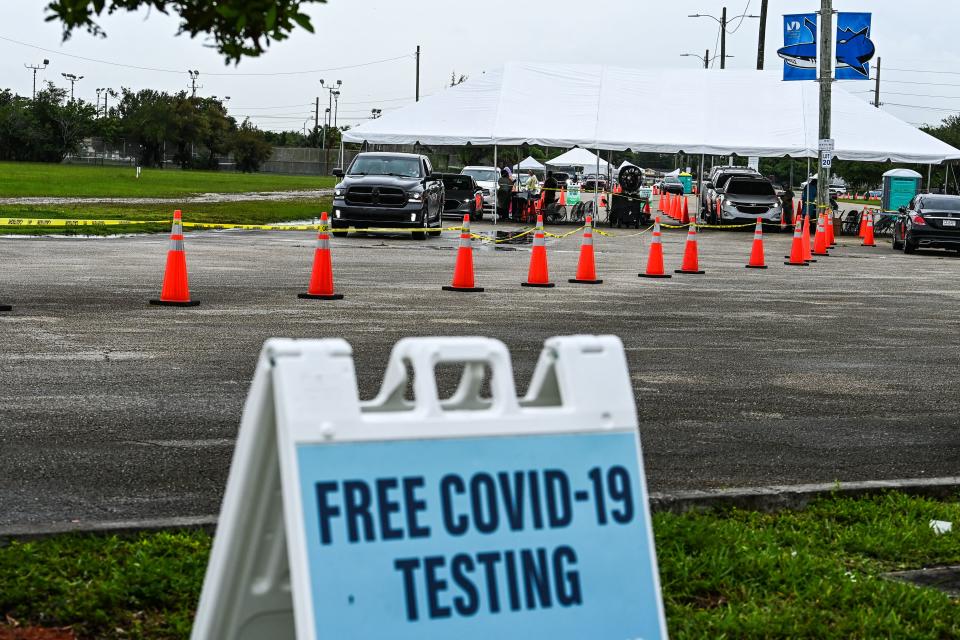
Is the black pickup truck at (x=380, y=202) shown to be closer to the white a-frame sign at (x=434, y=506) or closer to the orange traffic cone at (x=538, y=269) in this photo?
the orange traffic cone at (x=538, y=269)

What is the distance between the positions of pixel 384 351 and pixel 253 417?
27.7ft

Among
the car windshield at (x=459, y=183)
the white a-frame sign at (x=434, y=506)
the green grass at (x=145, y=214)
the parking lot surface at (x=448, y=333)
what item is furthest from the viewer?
the car windshield at (x=459, y=183)

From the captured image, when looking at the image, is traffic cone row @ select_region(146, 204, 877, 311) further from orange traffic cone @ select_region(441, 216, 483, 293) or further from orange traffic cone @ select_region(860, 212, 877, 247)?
orange traffic cone @ select_region(860, 212, 877, 247)

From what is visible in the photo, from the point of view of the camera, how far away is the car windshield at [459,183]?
4403 centimetres

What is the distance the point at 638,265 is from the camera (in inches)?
977

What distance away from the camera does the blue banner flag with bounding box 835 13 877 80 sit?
3897cm

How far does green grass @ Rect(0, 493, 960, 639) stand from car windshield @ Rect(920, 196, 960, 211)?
28.9 m

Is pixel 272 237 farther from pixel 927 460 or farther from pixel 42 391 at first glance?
pixel 927 460

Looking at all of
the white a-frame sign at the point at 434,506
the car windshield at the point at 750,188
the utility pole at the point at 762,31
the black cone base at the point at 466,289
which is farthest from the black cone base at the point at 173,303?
the utility pole at the point at 762,31

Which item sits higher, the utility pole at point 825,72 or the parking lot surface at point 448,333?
the utility pole at point 825,72

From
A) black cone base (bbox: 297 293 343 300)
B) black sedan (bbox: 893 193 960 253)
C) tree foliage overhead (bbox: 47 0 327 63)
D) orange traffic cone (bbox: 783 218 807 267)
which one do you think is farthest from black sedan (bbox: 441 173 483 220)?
tree foliage overhead (bbox: 47 0 327 63)

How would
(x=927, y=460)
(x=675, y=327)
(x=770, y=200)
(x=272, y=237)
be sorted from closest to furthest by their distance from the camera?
1. (x=927, y=460)
2. (x=675, y=327)
3. (x=272, y=237)
4. (x=770, y=200)

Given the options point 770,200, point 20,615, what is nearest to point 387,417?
point 20,615

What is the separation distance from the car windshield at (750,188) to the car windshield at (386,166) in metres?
13.2
